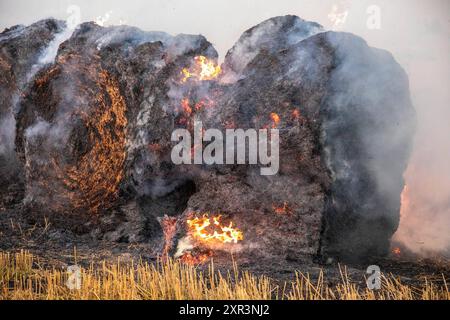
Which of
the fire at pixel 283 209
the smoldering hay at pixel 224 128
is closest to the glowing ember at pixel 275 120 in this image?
the smoldering hay at pixel 224 128

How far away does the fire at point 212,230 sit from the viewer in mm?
8992

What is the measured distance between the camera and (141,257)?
911 centimetres

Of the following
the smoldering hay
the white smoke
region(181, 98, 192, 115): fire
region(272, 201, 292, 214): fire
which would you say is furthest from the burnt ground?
the white smoke

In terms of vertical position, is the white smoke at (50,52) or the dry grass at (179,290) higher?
the white smoke at (50,52)

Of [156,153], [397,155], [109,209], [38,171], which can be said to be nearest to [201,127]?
[156,153]

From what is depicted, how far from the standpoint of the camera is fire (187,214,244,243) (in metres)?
8.99

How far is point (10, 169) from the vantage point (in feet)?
45.0

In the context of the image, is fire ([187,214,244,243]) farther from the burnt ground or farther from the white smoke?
the white smoke

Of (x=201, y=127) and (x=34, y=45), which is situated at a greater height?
(x=34, y=45)

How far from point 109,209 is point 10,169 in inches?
167

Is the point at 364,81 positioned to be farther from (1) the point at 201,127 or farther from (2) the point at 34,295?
(2) the point at 34,295

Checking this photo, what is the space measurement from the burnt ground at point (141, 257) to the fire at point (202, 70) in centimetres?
343

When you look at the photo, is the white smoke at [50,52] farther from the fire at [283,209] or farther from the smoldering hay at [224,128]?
the fire at [283,209]

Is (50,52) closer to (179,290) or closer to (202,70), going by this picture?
(202,70)
